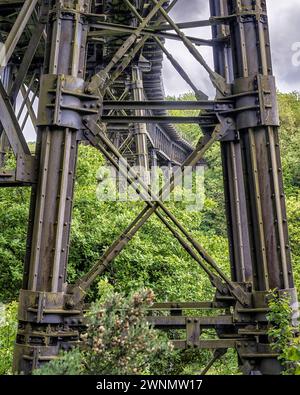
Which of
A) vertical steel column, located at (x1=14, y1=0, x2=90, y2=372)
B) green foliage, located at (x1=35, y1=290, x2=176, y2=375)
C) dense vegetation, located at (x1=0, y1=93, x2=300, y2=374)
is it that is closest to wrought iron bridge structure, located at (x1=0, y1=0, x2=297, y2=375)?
vertical steel column, located at (x1=14, y1=0, x2=90, y2=372)

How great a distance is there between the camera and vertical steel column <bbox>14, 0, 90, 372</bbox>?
14.2 feet

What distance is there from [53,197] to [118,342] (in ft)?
6.87

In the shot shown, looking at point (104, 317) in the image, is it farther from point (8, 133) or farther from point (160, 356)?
point (8, 133)

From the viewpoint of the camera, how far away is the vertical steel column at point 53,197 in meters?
4.33

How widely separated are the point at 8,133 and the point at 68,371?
3.05 meters

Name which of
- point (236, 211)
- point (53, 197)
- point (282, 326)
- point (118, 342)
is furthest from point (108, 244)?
Answer: point (118, 342)

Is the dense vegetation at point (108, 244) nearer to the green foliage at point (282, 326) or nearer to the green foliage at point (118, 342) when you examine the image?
the green foliage at point (282, 326)

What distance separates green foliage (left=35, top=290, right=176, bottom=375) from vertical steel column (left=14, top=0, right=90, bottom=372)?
1412mm

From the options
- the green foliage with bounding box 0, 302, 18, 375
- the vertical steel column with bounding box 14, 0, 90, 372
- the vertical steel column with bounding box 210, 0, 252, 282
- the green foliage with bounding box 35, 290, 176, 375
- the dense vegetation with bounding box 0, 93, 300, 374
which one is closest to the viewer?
the green foliage with bounding box 35, 290, 176, 375

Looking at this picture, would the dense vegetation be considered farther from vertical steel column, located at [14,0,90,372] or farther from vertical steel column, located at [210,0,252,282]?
vertical steel column, located at [14,0,90,372]

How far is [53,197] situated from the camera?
4559mm

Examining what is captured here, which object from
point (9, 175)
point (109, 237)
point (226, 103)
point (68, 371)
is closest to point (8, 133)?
point (9, 175)

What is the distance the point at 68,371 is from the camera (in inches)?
108

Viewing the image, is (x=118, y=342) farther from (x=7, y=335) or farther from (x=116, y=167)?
(x=7, y=335)
